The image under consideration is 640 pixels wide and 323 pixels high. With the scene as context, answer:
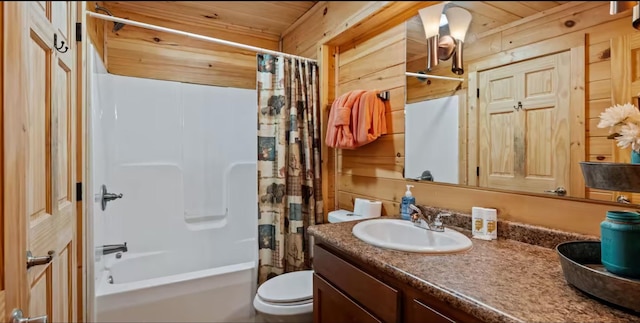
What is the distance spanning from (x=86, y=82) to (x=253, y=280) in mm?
1381

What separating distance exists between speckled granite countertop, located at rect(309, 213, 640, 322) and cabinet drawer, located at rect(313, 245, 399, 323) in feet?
0.20

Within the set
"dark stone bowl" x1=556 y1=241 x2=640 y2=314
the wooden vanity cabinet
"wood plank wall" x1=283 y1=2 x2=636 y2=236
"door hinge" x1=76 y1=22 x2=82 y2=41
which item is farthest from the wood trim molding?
"dark stone bowl" x1=556 y1=241 x2=640 y2=314

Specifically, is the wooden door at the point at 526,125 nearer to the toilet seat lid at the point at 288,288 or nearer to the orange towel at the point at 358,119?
the orange towel at the point at 358,119

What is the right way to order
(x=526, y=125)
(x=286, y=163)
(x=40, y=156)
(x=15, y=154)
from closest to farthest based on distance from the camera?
(x=15, y=154) → (x=40, y=156) → (x=526, y=125) → (x=286, y=163)

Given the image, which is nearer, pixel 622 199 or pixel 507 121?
pixel 622 199

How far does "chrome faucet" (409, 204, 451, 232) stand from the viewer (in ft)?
4.22

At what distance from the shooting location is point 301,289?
1697 mm

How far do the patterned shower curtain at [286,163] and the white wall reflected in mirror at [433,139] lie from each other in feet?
2.22

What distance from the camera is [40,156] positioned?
59 cm

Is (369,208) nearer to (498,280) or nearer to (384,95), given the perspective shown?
(384,95)

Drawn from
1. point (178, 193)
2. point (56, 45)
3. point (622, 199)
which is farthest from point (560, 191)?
point (178, 193)

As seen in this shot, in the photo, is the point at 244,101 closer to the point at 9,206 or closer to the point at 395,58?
the point at 395,58

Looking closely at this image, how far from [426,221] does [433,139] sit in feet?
1.42

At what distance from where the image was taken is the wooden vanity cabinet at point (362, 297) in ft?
2.72
